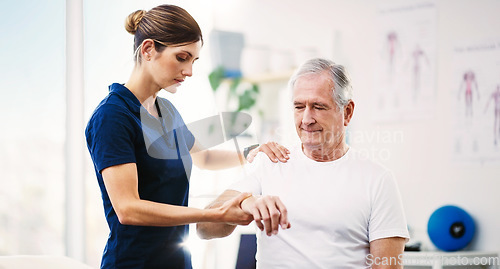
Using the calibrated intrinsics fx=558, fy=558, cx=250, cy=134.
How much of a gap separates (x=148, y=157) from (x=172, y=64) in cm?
25

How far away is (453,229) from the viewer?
8.74 ft

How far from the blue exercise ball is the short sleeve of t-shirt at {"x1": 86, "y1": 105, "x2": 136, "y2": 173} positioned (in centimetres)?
183

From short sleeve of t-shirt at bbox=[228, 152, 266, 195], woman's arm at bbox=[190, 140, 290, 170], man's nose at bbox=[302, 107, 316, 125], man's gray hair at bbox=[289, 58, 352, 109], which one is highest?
man's gray hair at bbox=[289, 58, 352, 109]

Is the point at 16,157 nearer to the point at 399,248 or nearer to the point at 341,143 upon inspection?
the point at 341,143

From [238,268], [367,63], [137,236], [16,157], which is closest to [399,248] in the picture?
[137,236]

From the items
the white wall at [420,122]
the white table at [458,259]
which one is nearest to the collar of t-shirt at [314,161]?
the white table at [458,259]

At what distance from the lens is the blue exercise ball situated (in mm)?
2652

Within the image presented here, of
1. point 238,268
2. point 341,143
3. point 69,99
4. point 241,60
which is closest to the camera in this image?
point 341,143

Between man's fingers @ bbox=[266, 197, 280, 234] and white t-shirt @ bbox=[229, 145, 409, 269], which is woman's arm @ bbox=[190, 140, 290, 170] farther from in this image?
man's fingers @ bbox=[266, 197, 280, 234]

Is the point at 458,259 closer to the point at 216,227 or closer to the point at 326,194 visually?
the point at 326,194

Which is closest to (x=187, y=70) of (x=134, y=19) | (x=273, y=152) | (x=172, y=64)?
(x=172, y=64)

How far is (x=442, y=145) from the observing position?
2.86 metres

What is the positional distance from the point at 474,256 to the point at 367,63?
1.16 m

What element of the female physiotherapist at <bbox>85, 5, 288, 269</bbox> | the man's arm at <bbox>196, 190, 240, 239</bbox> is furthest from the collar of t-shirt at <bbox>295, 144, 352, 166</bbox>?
the female physiotherapist at <bbox>85, 5, 288, 269</bbox>
